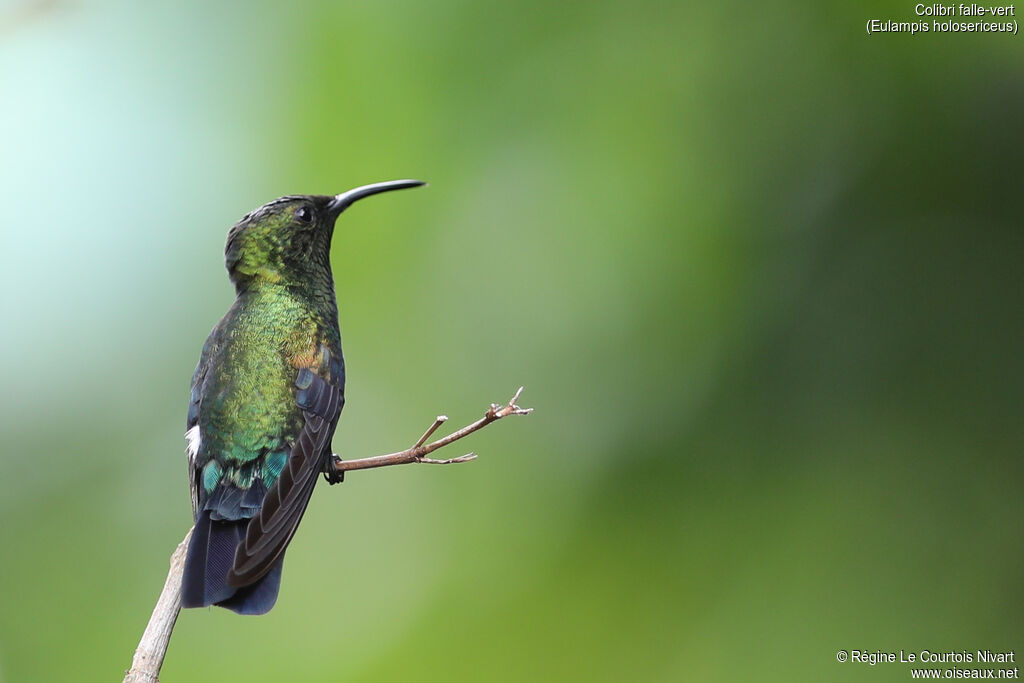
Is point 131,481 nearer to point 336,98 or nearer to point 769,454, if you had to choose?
point 336,98

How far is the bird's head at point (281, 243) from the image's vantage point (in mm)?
4168

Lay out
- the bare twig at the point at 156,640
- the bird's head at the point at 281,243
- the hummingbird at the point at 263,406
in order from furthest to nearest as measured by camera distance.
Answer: the bird's head at the point at 281,243
the hummingbird at the point at 263,406
the bare twig at the point at 156,640

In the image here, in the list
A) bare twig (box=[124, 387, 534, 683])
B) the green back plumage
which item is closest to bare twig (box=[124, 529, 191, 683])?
bare twig (box=[124, 387, 534, 683])

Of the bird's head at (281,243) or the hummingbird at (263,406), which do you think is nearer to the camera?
the hummingbird at (263,406)

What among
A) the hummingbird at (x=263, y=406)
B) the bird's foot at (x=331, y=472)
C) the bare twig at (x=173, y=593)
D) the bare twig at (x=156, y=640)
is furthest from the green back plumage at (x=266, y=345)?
the bare twig at (x=156, y=640)

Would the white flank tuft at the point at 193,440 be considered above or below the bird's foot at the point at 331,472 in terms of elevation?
above

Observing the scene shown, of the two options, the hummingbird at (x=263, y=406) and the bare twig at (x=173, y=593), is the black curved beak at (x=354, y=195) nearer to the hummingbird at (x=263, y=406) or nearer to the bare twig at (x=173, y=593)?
the hummingbird at (x=263, y=406)

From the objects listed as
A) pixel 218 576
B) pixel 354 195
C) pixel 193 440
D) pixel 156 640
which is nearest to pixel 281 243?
pixel 354 195

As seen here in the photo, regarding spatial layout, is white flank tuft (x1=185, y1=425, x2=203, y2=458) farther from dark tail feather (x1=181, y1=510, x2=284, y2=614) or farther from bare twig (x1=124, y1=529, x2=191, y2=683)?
bare twig (x1=124, y1=529, x2=191, y2=683)

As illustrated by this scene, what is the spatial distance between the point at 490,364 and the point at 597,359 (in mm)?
790

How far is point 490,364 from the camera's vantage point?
7.58 meters

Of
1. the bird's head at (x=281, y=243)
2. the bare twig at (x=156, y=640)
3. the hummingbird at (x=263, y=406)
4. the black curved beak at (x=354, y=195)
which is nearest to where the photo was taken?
the bare twig at (x=156, y=640)

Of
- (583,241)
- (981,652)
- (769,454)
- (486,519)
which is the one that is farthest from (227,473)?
(583,241)

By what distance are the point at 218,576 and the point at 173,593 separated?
141mm
